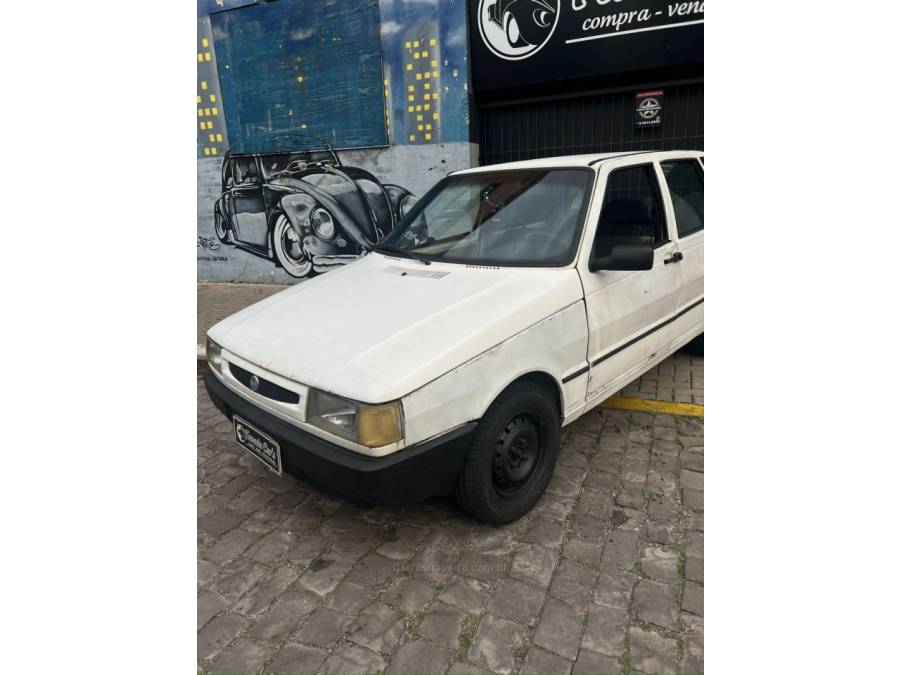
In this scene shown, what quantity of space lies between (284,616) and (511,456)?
1.22m

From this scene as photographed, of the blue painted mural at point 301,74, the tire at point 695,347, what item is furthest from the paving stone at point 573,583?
the blue painted mural at point 301,74

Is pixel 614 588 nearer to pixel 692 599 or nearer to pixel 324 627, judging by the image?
pixel 692 599

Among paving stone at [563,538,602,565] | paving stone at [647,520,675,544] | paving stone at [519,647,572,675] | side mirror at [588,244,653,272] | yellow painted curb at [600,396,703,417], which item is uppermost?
side mirror at [588,244,653,272]

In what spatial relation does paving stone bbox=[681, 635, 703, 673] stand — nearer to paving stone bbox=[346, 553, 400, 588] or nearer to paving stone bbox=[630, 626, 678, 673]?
paving stone bbox=[630, 626, 678, 673]

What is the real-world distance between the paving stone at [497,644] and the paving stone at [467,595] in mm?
77

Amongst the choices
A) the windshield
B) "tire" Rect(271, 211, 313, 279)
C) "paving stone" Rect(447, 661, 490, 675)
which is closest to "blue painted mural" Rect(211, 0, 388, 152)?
"tire" Rect(271, 211, 313, 279)

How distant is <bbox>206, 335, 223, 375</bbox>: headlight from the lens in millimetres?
2832

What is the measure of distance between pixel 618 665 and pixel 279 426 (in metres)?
1.66

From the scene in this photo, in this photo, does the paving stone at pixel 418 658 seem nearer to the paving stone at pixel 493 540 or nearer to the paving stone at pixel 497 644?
the paving stone at pixel 497 644

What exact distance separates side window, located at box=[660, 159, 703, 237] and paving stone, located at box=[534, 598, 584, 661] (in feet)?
8.60

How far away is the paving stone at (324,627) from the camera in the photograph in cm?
206

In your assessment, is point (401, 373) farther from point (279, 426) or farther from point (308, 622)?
point (308, 622)

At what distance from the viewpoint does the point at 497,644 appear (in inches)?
78.7

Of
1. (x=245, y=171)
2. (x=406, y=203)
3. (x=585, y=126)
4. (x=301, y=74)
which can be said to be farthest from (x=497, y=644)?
(x=245, y=171)
